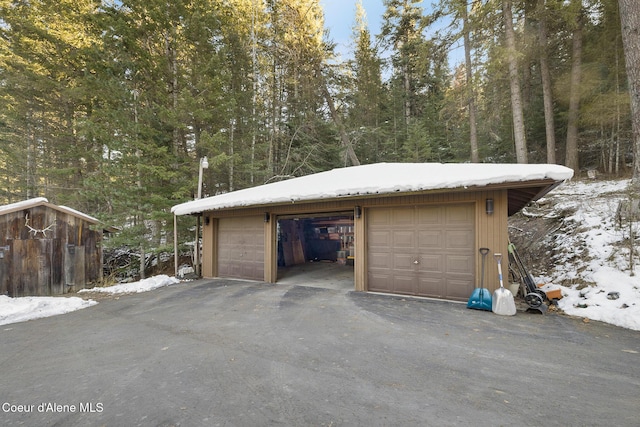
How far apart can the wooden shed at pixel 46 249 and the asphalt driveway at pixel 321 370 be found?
381cm

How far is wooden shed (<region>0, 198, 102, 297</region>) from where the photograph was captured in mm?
6980

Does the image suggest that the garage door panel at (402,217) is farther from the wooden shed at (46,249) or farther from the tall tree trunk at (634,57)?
the wooden shed at (46,249)

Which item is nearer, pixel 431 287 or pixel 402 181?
pixel 402 181

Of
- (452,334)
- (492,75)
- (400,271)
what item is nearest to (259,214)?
(400,271)

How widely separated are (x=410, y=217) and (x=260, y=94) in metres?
10.3

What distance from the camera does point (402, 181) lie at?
215 inches

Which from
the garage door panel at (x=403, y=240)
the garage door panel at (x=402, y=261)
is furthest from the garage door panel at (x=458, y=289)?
the garage door panel at (x=403, y=240)

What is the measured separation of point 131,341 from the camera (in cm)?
362

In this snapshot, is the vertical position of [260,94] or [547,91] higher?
[260,94]

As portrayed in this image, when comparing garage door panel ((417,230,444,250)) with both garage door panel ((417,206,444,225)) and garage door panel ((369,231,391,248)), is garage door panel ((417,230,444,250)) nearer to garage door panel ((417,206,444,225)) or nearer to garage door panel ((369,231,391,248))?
garage door panel ((417,206,444,225))

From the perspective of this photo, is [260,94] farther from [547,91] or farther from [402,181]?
[547,91]

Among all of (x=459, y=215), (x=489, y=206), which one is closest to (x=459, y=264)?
(x=459, y=215)

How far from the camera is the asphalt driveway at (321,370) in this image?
2004 millimetres

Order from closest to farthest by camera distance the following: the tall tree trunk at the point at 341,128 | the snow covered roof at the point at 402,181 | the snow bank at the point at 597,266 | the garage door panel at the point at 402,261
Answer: the snow bank at the point at 597,266 → the snow covered roof at the point at 402,181 → the garage door panel at the point at 402,261 → the tall tree trunk at the point at 341,128
